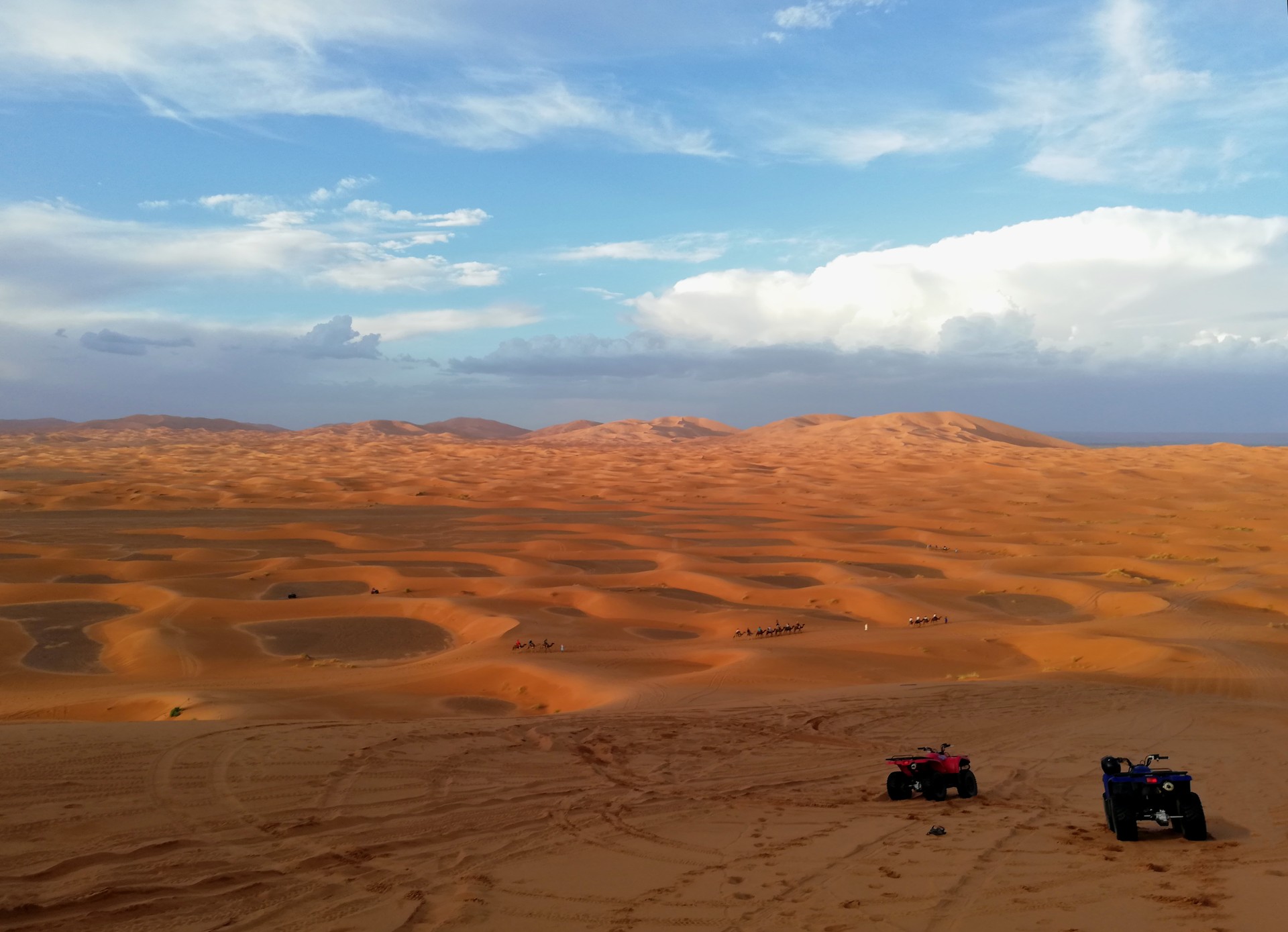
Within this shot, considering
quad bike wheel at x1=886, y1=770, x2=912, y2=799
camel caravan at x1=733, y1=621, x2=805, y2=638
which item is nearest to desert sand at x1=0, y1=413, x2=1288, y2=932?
quad bike wheel at x1=886, y1=770, x2=912, y2=799

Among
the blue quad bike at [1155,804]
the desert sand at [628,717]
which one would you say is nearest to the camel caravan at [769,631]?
the desert sand at [628,717]

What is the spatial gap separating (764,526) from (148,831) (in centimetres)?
4455

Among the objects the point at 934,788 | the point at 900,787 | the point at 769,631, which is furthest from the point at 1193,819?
the point at 769,631

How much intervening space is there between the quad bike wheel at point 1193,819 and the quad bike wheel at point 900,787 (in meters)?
2.86

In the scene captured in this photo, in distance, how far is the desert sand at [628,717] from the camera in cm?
Answer: 707

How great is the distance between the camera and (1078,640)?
22.4m

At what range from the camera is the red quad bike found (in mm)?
10258

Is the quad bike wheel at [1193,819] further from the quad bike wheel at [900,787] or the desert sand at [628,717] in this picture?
the quad bike wheel at [900,787]

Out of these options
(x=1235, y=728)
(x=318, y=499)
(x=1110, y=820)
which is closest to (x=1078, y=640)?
(x=1235, y=728)

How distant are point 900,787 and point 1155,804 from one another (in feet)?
8.99

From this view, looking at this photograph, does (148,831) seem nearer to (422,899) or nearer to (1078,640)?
(422,899)

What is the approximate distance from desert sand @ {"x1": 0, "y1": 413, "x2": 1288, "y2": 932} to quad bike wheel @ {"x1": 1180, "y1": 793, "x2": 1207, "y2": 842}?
0.84 ft

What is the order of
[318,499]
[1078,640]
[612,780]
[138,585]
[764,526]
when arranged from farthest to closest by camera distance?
1. [318,499]
2. [764,526]
3. [138,585]
4. [1078,640]
5. [612,780]

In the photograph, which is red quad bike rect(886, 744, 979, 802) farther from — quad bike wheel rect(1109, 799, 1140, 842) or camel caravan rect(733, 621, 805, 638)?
camel caravan rect(733, 621, 805, 638)
